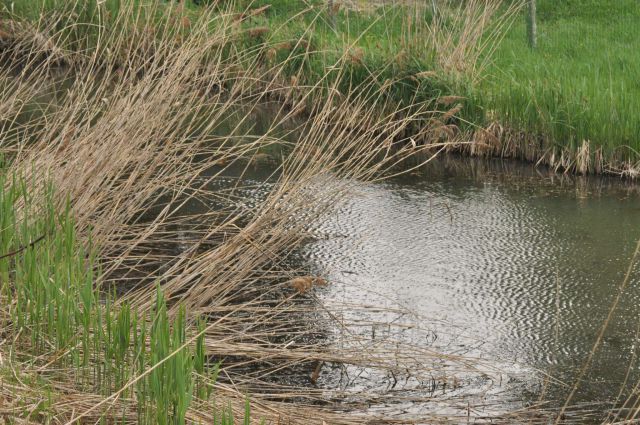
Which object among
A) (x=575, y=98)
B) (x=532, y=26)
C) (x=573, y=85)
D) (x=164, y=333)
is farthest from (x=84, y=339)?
(x=532, y=26)

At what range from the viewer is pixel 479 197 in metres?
6.84

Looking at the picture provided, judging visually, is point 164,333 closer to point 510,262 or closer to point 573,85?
point 510,262

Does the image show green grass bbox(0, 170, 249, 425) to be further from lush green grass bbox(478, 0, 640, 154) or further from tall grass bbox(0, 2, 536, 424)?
lush green grass bbox(478, 0, 640, 154)

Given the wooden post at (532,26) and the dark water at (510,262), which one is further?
the wooden post at (532,26)

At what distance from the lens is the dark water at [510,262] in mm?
4286

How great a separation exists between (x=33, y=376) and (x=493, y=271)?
9.25ft

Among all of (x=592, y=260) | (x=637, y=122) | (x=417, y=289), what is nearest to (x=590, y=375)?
(x=417, y=289)

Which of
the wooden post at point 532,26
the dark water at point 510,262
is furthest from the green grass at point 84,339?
the wooden post at point 532,26

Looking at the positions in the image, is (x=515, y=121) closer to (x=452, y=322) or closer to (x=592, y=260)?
(x=592, y=260)

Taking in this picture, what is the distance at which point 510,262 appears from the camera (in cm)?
546

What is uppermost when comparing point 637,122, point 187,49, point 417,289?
point 187,49

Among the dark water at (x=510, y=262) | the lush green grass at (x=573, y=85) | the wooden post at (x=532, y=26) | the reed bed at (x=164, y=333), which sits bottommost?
A: the dark water at (x=510, y=262)

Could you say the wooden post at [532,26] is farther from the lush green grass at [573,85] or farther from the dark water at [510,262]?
the dark water at [510,262]

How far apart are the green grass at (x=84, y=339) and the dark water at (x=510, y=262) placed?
1.38 meters
